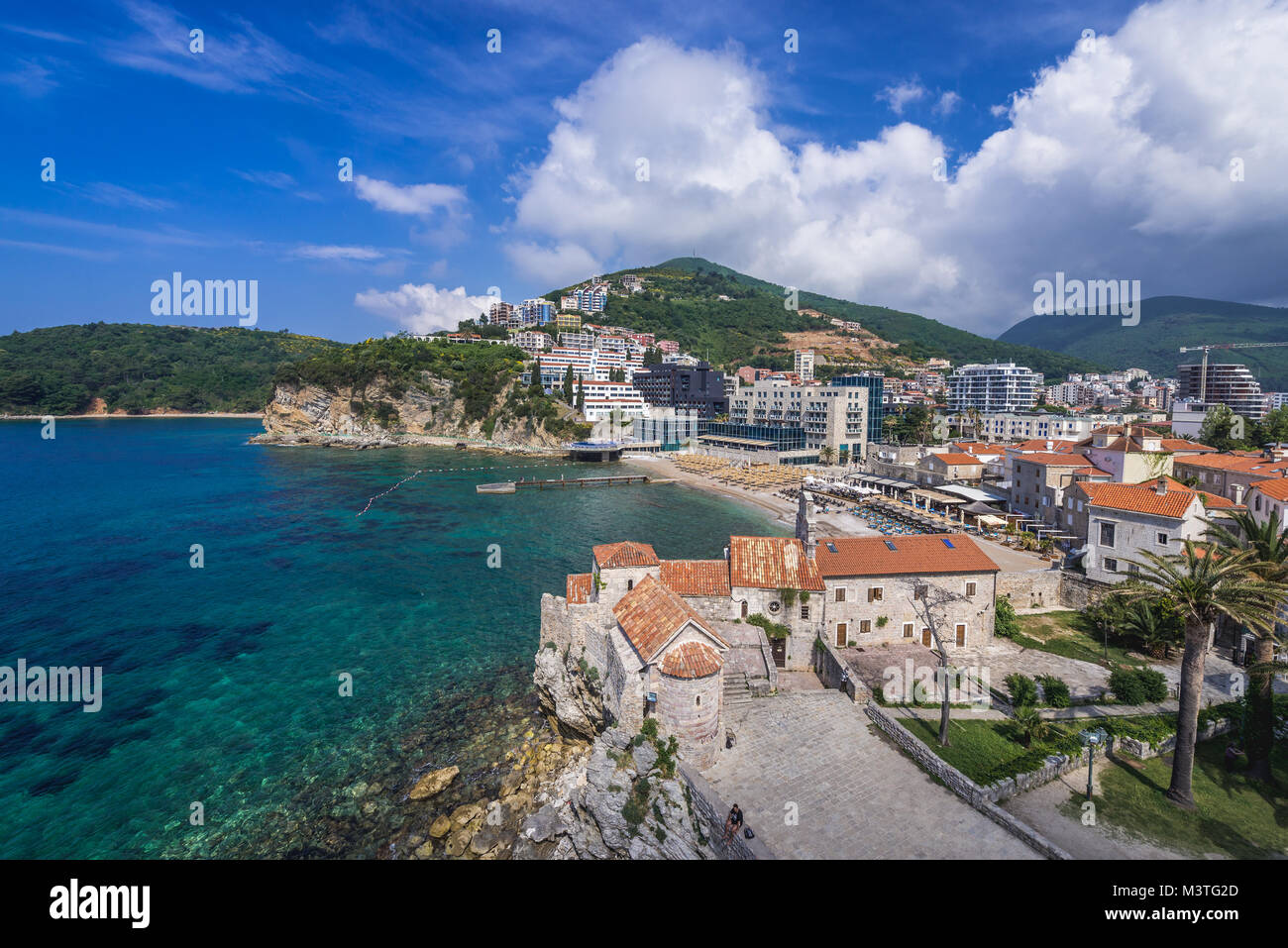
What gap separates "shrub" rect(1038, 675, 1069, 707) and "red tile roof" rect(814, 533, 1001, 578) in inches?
220

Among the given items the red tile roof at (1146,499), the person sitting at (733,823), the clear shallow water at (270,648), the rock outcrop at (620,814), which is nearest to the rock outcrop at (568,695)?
the clear shallow water at (270,648)

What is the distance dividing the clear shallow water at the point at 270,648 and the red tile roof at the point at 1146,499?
27.2m

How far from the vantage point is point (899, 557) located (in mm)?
27016

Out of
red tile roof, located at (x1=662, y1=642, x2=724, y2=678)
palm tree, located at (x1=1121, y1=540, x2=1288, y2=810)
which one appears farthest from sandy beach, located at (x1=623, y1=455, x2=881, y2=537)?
red tile roof, located at (x1=662, y1=642, x2=724, y2=678)

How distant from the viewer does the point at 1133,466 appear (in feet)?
148

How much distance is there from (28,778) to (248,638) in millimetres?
12045

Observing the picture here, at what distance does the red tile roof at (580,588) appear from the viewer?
2458cm

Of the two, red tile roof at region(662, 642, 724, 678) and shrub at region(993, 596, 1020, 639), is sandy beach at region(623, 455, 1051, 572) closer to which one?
shrub at region(993, 596, 1020, 639)

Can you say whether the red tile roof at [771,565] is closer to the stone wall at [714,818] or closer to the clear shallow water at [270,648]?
the stone wall at [714,818]

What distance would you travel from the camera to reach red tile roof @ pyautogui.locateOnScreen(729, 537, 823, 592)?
24.5 metres
